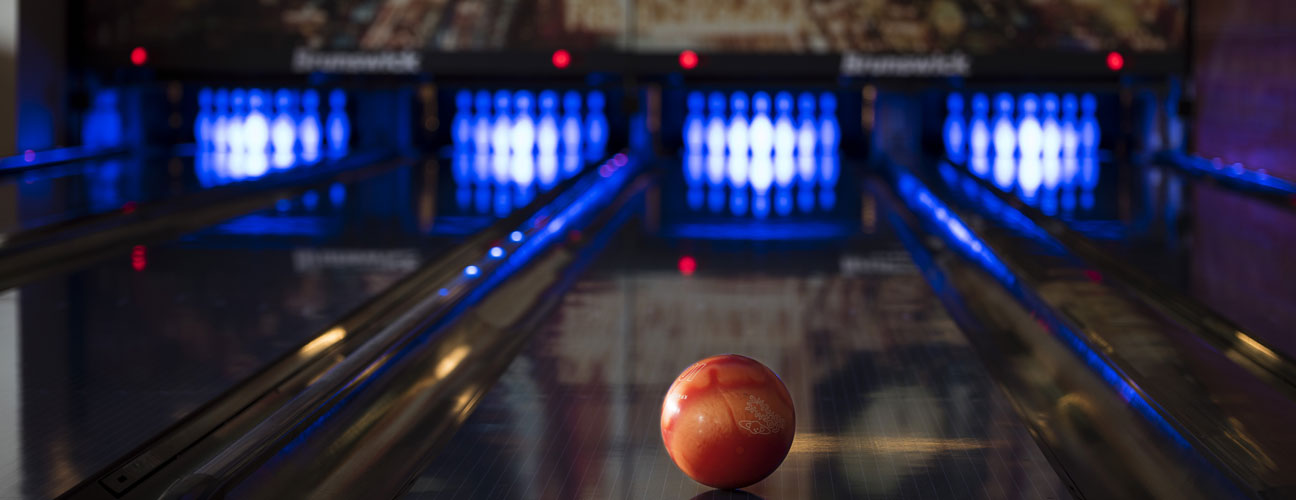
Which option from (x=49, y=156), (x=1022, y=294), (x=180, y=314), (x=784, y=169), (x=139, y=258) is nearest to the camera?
(x=180, y=314)

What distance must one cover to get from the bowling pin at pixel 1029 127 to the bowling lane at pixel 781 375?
127 inches

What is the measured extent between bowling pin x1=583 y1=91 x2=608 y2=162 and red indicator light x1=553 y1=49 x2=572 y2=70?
0.67 m

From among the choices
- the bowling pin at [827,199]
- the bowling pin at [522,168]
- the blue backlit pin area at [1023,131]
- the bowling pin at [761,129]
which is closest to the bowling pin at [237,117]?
the bowling pin at [522,168]

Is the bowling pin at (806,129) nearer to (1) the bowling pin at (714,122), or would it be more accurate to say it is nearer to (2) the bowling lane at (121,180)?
(1) the bowling pin at (714,122)

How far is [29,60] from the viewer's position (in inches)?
255

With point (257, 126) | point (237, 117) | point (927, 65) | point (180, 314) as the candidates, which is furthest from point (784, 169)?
point (180, 314)

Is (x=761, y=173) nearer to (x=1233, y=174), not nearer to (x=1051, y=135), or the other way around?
(x=1051, y=135)

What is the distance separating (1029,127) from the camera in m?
7.36

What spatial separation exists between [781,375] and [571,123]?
5068 mm

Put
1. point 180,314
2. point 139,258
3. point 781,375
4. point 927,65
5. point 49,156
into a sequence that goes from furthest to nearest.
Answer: point 927,65 < point 49,156 < point 139,258 < point 180,314 < point 781,375

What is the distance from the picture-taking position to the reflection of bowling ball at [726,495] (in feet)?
5.88

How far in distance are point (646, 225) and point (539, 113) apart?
9.86 ft

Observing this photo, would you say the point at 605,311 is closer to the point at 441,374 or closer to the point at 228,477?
the point at 441,374

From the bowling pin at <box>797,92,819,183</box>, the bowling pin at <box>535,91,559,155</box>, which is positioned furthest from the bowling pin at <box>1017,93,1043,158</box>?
the bowling pin at <box>535,91,559,155</box>
